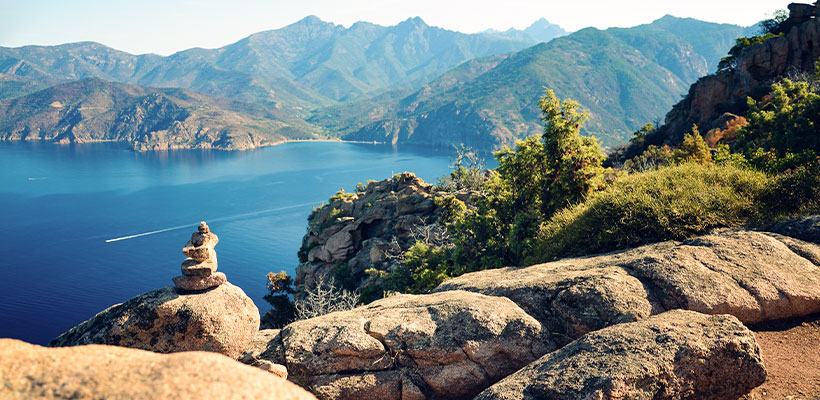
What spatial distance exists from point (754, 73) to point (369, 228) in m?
53.5

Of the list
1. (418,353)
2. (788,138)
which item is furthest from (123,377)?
(788,138)

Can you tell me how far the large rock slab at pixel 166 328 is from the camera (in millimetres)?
11617

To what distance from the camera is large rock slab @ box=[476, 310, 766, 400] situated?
25.5 feet

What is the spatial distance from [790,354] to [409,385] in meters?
8.86

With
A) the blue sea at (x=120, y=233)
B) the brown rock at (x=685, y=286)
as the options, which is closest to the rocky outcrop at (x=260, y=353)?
the brown rock at (x=685, y=286)

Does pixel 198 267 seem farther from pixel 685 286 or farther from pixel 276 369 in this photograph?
pixel 685 286

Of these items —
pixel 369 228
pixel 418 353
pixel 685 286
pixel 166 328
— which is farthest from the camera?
pixel 369 228

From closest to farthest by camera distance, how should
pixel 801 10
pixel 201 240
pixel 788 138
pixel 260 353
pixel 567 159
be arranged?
1. pixel 260 353
2. pixel 201 240
3. pixel 788 138
4. pixel 567 159
5. pixel 801 10

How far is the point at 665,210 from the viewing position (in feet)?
48.1

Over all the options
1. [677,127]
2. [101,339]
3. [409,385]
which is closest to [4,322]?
[101,339]

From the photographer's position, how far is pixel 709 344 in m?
8.31

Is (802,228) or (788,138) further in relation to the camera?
(788,138)

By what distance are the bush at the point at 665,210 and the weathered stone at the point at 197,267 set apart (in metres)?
12.2

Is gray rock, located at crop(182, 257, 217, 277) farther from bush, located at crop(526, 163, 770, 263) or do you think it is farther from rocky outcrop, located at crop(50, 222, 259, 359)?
bush, located at crop(526, 163, 770, 263)
